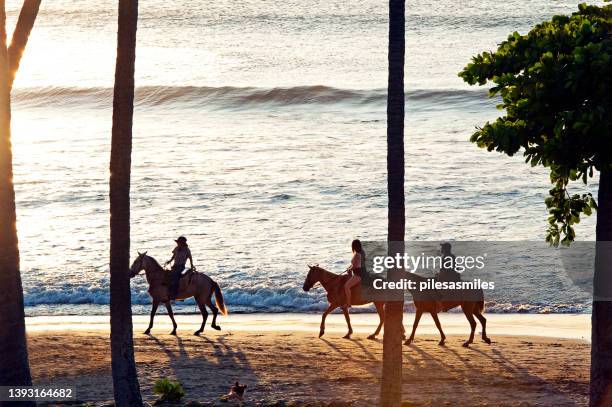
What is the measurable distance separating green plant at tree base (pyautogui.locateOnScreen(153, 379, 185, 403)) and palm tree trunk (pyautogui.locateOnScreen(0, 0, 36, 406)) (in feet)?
7.21

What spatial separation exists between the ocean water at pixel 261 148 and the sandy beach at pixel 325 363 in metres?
3.93

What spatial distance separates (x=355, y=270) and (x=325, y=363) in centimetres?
327

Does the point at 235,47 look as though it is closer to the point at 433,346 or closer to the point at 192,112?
the point at 192,112

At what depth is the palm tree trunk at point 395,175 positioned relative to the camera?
13375 mm

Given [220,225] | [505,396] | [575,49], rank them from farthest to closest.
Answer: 1. [220,225]
2. [505,396]
3. [575,49]

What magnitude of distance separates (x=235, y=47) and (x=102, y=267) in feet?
192

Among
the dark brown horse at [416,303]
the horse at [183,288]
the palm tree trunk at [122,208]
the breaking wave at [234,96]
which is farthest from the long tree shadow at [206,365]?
the breaking wave at [234,96]

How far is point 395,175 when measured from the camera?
13656 millimetres

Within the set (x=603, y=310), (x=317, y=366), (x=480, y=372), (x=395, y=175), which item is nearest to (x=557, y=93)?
(x=395, y=175)

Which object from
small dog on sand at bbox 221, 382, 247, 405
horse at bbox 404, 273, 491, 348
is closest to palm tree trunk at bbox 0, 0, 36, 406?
small dog on sand at bbox 221, 382, 247, 405

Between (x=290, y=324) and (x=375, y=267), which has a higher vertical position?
(x=375, y=267)

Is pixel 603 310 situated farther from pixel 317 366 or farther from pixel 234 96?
pixel 234 96

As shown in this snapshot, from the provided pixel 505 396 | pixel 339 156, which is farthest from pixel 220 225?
pixel 505 396

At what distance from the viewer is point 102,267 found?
1244 inches
